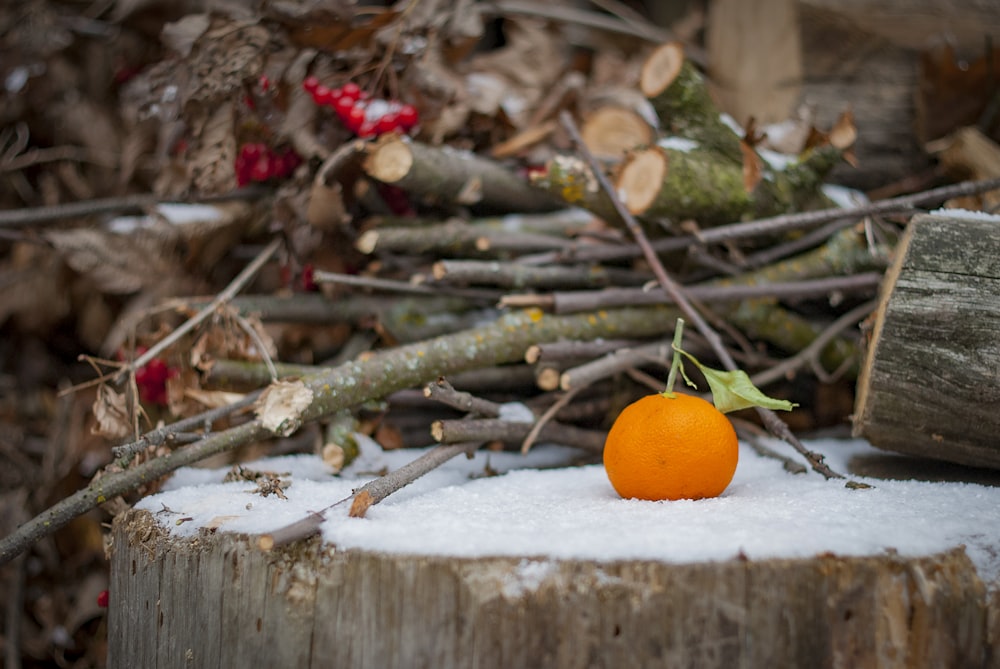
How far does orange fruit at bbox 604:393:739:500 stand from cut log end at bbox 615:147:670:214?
0.57m

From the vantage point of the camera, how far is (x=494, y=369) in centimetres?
174

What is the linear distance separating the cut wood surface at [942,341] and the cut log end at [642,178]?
483 millimetres

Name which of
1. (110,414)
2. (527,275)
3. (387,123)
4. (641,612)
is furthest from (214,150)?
(641,612)

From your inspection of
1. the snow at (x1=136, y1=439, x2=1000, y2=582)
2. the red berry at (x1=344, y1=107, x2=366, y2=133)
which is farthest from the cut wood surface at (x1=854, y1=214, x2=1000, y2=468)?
the red berry at (x1=344, y1=107, x2=366, y2=133)

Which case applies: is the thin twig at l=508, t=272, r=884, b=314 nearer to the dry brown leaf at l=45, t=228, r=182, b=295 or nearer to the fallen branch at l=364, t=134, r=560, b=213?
the fallen branch at l=364, t=134, r=560, b=213

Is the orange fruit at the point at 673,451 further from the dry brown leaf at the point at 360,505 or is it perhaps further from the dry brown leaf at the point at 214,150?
the dry brown leaf at the point at 214,150

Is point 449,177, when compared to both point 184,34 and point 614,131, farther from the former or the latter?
point 184,34

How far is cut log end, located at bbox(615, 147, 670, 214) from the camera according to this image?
1561 millimetres

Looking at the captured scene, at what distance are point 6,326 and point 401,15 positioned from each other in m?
1.76

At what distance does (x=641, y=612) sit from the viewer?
0.88m

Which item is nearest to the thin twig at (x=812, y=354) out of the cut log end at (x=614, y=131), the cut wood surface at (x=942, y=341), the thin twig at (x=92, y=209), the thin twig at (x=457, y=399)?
the cut wood surface at (x=942, y=341)

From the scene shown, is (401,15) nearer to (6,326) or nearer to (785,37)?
(785,37)

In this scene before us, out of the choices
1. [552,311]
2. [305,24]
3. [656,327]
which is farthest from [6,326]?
[656,327]

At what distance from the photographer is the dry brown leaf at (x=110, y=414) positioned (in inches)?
55.0
